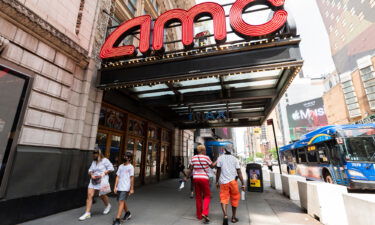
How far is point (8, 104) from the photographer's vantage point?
14.9 feet

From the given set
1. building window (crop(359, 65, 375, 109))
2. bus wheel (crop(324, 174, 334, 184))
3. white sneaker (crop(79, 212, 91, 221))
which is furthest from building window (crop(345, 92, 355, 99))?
white sneaker (crop(79, 212, 91, 221))

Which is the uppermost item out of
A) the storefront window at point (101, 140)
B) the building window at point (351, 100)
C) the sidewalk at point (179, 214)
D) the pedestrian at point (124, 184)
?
the building window at point (351, 100)

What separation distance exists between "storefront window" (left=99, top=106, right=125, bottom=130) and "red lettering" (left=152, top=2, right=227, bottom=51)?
155 inches

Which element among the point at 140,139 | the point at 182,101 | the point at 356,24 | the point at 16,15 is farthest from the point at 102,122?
the point at 356,24

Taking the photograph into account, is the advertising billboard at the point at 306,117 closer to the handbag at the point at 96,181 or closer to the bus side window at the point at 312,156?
the bus side window at the point at 312,156

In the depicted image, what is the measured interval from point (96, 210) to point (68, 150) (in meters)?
2.15

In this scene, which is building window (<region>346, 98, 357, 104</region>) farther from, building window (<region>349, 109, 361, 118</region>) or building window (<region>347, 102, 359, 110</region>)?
building window (<region>349, 109, 361, 118</region>)

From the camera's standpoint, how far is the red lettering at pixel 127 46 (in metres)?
6.97

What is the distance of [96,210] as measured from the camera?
571cm

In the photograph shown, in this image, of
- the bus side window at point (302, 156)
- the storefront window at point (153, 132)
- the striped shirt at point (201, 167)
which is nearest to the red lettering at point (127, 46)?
the striped shirt at point (201, 167)

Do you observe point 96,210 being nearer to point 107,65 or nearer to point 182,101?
point 107,65

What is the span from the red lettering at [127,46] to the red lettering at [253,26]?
128 inches

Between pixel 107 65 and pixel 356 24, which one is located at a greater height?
pixel 356 24

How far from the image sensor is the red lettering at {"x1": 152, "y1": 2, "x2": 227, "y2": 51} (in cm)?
648
